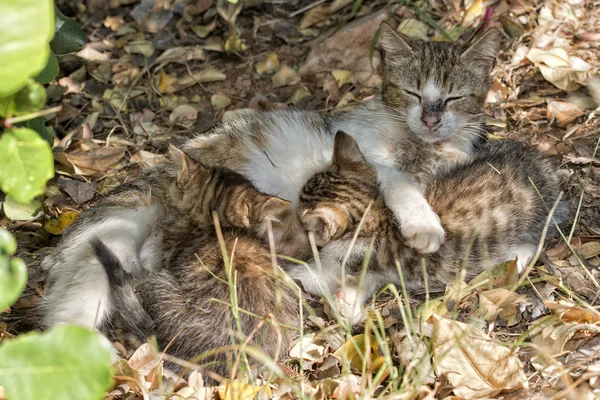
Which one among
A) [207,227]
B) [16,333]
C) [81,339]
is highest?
[81,339]

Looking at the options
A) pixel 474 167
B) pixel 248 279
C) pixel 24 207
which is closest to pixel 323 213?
pixel 248 279

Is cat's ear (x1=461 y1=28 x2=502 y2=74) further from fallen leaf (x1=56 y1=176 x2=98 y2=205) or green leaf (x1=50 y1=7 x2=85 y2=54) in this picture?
fallen leaf (x1=56 y1=176 x2=98 y2=205)

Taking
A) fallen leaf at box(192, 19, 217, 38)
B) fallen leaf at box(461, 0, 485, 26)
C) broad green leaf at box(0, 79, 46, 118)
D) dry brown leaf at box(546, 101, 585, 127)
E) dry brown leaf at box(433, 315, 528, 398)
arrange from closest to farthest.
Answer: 1. broad green leaf at box(0, 79, 46, 118)
2. dry brown leaf at box(433, 315, 528, 398)
3. dry brown leaf at box(546, 101, 585, 127)
4. fallen leaf at box(461, 0, 485, 26)
5. fallen leaf at box(192, 19, 217, 38)

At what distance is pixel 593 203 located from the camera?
3.41 m

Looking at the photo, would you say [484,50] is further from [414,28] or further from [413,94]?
[414,28]

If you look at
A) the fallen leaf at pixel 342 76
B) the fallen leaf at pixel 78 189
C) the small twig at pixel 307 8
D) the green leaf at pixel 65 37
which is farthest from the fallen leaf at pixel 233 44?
the green leaf at pixel 65 37

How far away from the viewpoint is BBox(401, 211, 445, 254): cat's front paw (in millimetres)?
2871

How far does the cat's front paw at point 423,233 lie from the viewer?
2.87 metres

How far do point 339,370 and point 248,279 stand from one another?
57cm

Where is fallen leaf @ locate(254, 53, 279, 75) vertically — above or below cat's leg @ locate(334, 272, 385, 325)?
above

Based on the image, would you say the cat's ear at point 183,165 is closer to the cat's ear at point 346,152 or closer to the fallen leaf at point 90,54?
the cat's ear at point 346,152

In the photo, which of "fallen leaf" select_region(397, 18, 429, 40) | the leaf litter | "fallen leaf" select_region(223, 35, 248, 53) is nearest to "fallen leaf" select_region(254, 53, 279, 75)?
the leaf litter

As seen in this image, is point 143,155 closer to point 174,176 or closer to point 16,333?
point 174,176

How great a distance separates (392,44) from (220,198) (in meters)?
1.56
